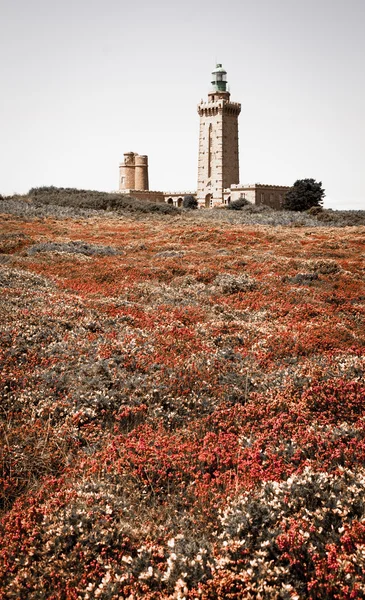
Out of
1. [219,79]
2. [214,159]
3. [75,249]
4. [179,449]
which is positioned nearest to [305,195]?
[214,159]

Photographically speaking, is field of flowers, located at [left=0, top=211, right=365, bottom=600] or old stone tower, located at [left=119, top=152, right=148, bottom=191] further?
old stone tower, located at [left=119, top=152, right=148, bottom=191]

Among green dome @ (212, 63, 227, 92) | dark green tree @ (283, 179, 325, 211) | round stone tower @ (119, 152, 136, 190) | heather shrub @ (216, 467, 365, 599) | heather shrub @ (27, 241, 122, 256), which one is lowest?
heather shrub @ (216, 467, 365, 599)

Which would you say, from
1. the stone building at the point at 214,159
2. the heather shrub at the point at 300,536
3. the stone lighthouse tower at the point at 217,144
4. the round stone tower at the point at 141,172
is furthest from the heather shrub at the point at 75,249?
the round stone tower at the point at 141,172

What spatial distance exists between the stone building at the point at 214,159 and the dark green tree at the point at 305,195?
8.61 m

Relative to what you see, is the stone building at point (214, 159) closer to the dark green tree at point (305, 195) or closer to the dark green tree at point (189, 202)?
the dark green tree at point (189, 202)

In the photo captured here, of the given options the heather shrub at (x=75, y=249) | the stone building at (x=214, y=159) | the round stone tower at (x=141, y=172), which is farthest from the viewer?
the round stone tower at (x=141, y=172)

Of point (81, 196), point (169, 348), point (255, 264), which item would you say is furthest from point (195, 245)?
point (81, 196)

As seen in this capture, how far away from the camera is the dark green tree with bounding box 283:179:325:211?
83688 millimetres

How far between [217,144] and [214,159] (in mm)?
3228

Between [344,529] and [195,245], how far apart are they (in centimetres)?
2799

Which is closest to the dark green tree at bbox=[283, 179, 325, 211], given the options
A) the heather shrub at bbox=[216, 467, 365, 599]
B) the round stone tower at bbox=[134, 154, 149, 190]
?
the round stone tower at bbox=[134, 154, 149, 190]

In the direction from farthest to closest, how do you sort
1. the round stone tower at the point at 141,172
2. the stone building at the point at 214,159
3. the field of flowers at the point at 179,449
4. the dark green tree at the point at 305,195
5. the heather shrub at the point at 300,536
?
the round stone tower at the point at 141,172 < the stone building at the point at 214,159 < the dark green tree at the point at 305,195 < the field of flowers at the point at 179,449 < the heather shrub at the point at 300,536

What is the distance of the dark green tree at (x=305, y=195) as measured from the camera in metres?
83.7

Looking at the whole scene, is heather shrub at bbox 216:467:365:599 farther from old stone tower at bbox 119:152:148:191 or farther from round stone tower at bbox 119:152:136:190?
round stone tower at bbox 119:152:136:190
